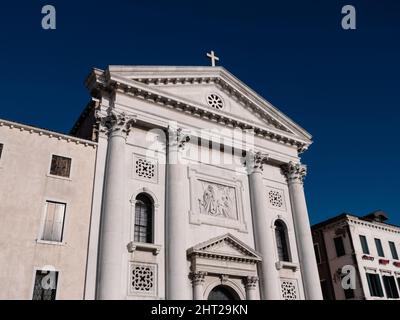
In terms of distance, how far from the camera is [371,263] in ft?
109

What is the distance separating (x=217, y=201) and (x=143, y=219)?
14.8 ft

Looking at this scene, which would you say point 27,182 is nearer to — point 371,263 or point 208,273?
point 208,273

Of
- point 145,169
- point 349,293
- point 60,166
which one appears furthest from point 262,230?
point 349,293

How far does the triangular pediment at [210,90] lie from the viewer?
22000 mm

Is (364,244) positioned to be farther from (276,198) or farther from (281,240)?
(276,198)

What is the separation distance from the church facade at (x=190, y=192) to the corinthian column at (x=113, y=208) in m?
0.05

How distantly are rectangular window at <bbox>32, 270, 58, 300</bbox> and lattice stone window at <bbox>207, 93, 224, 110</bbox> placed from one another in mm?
13259

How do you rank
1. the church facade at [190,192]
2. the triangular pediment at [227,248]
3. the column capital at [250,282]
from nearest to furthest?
the church facade at [190,192]
the triangular pediment at [227,248]
the column capital at [250,282]

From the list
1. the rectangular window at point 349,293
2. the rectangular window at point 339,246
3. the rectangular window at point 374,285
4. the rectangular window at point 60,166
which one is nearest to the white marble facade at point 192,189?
the rectangular window at point 60,166

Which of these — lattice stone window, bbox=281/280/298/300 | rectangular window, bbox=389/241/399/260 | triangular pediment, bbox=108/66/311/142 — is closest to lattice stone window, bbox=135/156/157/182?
triangular pediment, bbox=108/66/311/142

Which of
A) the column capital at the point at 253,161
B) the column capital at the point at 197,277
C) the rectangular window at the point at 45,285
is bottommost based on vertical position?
the rectangular window at the point at 45,285

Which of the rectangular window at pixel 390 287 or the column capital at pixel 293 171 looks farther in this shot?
the rectangular window at pixel 390 287

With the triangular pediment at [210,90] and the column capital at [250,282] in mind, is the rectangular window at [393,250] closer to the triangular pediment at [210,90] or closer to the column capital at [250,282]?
the triangular pediment at [210,90]
